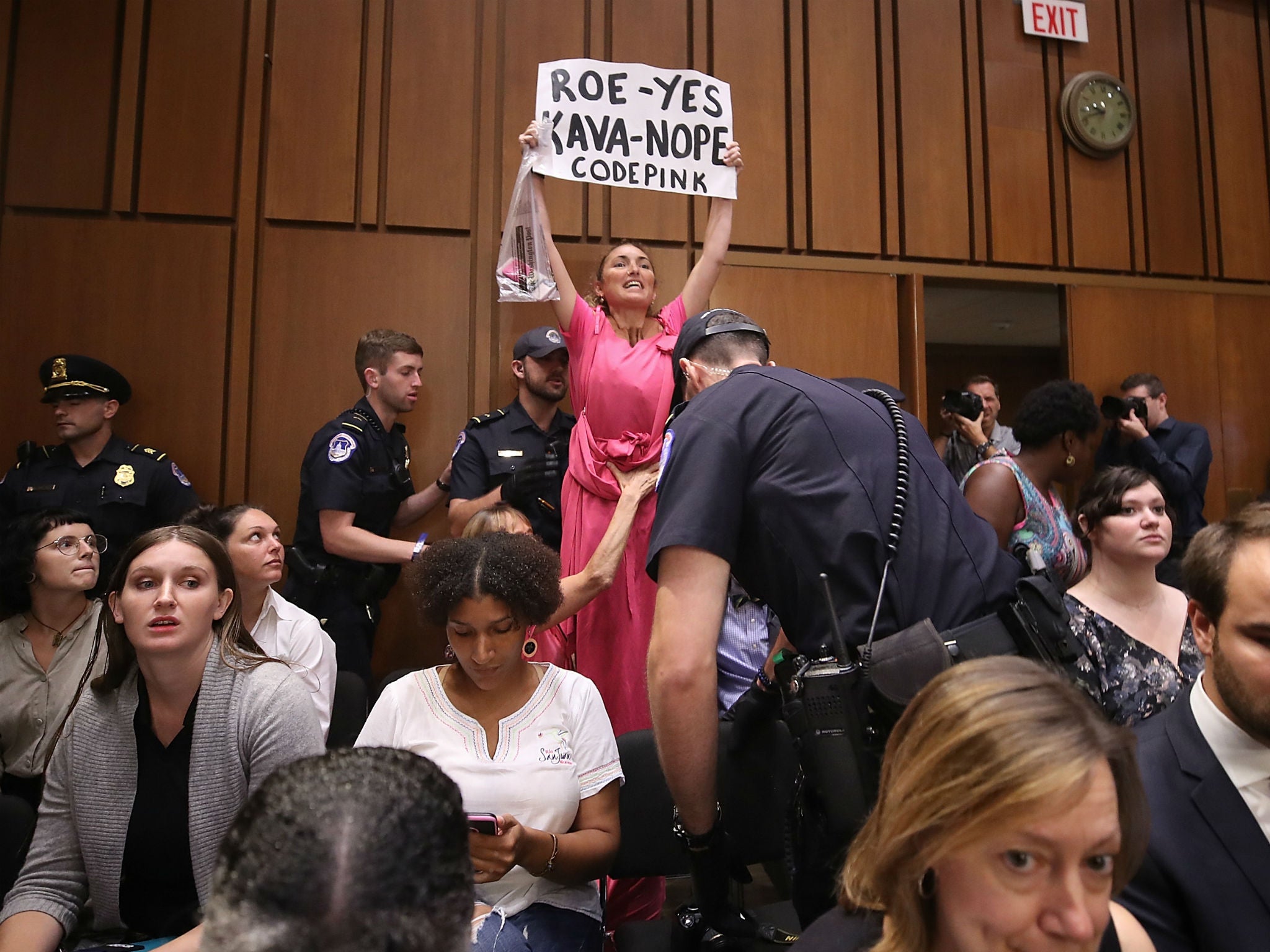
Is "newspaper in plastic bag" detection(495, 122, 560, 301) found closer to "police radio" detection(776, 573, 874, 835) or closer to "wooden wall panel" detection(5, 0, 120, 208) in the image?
"wooden wall panel" detection(5, 0, 120, 208)

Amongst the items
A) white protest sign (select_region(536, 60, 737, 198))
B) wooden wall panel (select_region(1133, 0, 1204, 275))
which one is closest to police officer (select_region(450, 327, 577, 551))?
white protest sign (select_region(536, 60, 737, 198))

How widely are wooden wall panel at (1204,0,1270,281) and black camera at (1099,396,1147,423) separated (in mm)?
1089

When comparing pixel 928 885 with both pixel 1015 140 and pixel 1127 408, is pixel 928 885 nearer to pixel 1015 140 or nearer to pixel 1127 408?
pixel 1127 408

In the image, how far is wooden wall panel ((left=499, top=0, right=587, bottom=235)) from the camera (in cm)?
360

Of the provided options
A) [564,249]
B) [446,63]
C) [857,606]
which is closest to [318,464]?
[564,249]

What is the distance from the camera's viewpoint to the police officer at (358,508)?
295 cm

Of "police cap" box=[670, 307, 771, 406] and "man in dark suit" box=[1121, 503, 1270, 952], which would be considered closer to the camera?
"man in dark suit" box=[1121, 503, 1270, 952]

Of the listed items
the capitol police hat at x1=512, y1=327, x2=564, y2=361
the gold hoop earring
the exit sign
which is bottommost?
the gold hoop earring

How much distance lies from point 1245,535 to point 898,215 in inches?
119

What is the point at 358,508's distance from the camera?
3.03 metres

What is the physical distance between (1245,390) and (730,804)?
157 inches

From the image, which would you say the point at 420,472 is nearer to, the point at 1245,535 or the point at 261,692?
the point at 261,692

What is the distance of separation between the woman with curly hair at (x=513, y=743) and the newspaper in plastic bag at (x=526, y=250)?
136 cm

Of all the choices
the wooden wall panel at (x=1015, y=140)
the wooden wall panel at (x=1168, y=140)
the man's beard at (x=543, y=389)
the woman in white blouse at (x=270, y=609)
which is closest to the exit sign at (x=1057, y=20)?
the wooden wall panel at (x=1015, y=140)
